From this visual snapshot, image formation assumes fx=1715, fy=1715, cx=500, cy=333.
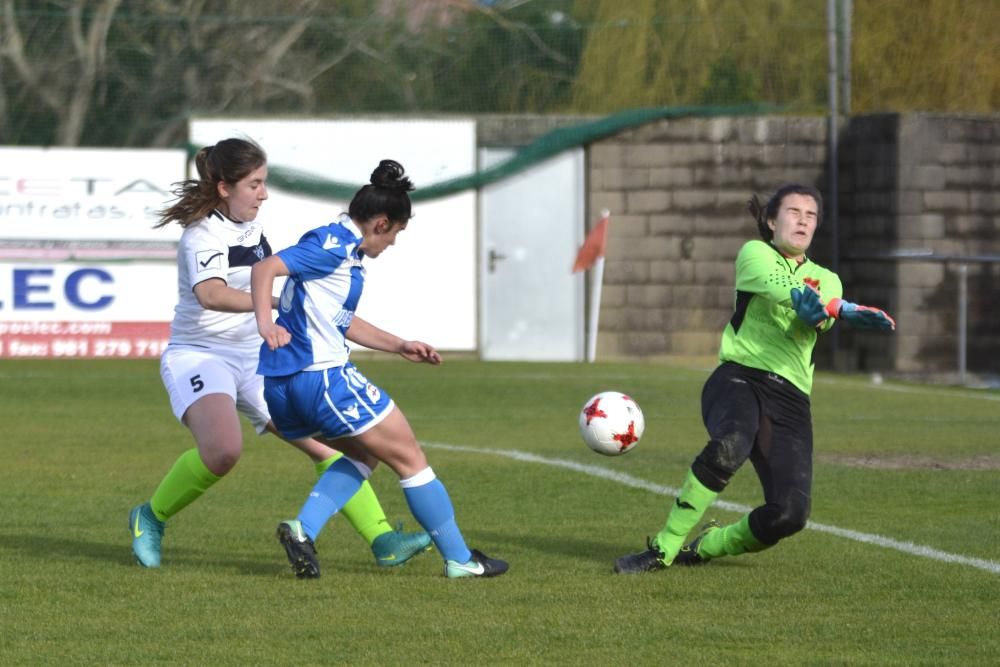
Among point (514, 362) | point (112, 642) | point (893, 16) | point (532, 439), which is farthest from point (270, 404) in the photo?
point (893, 16)

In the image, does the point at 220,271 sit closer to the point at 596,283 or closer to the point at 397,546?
the point at 397,546

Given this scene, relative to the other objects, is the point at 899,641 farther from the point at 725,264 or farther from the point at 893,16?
the point at 893,16

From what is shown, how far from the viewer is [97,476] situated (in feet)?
33.5

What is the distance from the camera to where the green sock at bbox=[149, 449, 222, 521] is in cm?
703

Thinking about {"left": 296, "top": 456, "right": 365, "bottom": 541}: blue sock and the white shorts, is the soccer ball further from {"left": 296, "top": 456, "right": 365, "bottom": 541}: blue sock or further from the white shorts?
the white shorts

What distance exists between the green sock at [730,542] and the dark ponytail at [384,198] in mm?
1830

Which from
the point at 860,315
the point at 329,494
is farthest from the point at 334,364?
the point at 860,315

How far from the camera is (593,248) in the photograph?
21.0m

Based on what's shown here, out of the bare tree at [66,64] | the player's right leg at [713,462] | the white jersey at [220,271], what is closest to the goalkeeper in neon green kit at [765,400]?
the player's right leg at [713,462]

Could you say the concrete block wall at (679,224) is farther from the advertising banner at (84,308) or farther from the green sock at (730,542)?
the green sock at (730,542)

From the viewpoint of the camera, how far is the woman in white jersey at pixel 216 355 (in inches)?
273

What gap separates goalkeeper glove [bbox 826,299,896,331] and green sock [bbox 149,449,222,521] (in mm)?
2571

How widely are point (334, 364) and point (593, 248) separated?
47.9 feet

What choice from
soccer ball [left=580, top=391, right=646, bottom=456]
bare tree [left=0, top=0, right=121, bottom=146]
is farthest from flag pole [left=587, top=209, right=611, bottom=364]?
soccer ball [left=580, top=391, right=646, bottom=456]
